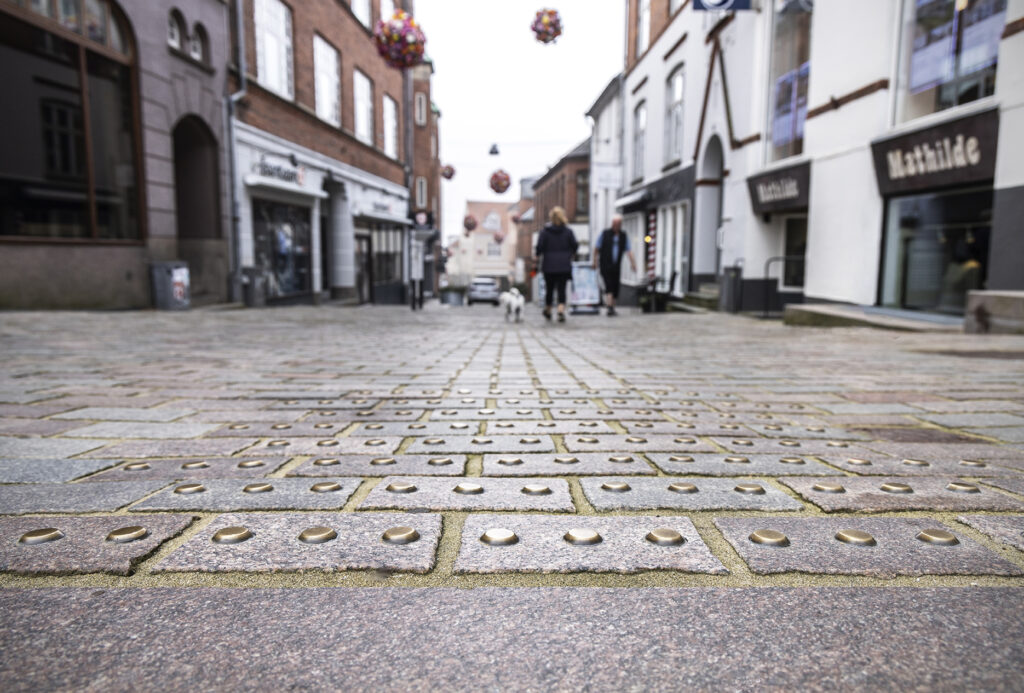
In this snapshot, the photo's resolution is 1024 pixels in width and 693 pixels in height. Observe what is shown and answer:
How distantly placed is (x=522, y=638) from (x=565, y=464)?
1162 millimetres

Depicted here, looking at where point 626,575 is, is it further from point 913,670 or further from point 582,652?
point 913,670

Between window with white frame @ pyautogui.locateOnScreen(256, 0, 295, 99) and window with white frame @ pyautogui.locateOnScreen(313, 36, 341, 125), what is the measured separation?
4.44 feet

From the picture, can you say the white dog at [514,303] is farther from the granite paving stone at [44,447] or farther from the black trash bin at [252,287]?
the granite paving stone at [44,447]

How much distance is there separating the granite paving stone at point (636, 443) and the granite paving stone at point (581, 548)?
82 cm

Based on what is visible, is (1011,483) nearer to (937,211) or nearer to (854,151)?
(937,211)

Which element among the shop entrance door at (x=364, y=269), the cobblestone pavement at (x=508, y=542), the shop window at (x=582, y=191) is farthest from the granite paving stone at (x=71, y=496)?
the shop window at (x=582, y=191)

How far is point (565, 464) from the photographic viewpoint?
2.22 metres

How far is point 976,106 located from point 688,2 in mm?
11779

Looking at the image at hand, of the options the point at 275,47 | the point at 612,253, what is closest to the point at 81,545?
the point at 612,253

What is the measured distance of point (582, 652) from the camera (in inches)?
40.8

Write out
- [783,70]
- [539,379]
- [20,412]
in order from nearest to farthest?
[20,412]
[539,379]
[783,70]

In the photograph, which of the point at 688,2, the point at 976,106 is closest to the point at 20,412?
the point at 976,106

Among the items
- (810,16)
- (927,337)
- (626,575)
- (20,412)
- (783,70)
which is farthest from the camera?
(783,70)

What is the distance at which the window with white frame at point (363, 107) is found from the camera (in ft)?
70.9
